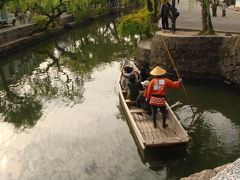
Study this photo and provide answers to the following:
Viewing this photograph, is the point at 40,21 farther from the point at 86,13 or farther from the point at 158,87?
the point at 158,87

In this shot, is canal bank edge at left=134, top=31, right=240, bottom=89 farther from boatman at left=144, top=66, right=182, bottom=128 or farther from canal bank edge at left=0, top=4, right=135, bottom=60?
canal bank edge at left=0, top=4, right=135, bottom=60

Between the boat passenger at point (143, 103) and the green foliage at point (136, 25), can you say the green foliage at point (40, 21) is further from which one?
the boat passenger at point (143, 103)

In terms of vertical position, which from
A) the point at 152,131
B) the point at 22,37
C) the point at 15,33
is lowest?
the point at 22,37

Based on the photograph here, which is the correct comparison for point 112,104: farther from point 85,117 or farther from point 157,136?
point 157,136

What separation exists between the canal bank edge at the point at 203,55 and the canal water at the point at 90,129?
82cm

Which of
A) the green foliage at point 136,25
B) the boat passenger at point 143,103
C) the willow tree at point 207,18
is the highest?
the willow tree at point 207,18

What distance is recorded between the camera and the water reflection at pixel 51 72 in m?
17.6

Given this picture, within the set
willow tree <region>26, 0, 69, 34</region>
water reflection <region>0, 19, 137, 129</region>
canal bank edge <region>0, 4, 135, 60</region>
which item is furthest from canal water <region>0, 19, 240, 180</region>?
willow tree <region>26, 0, 69, 34</region>

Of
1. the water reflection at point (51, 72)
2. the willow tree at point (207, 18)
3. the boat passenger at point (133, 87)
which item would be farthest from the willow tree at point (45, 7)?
the boat passenger at point (133, 87)

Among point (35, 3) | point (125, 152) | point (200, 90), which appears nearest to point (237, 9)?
point (35, 3)

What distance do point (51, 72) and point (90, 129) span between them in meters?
11.1

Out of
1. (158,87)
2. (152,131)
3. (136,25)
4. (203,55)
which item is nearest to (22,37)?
(136,25)

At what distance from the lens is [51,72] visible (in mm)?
24312

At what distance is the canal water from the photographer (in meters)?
11.1
